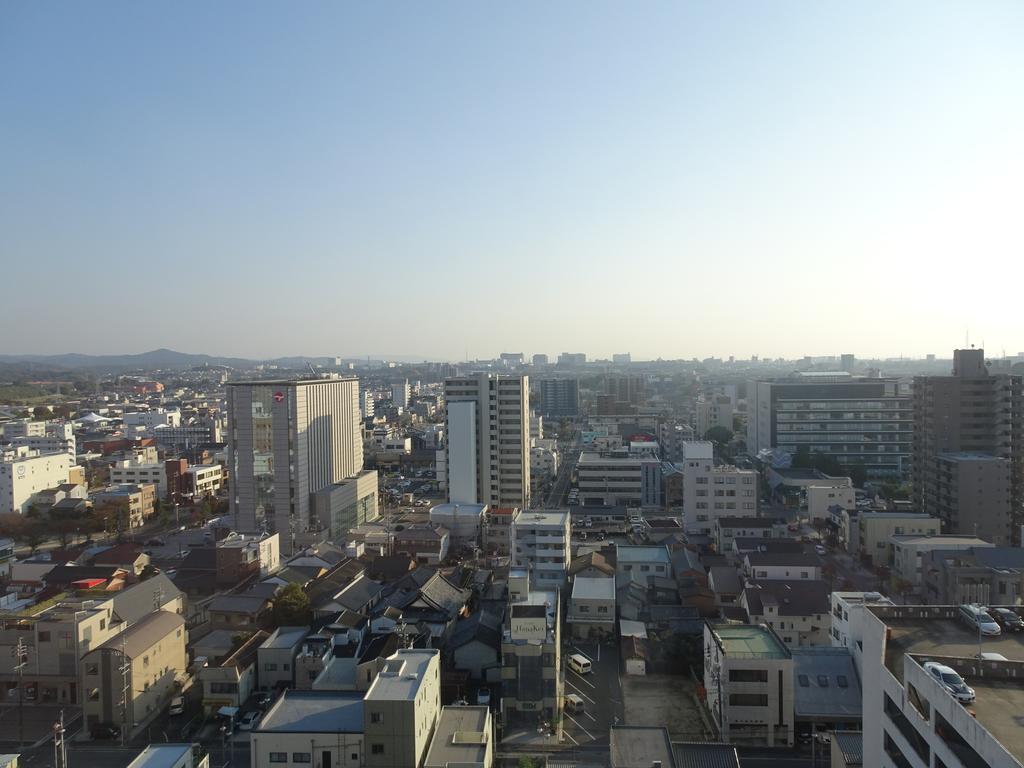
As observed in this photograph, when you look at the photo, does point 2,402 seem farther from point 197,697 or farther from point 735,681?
point 735,681

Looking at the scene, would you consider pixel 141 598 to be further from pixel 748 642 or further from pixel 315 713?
pixel 748 642

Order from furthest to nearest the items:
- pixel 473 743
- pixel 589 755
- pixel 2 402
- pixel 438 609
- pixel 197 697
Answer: pixel 2 402 → pixel 438 609 → pixel 197 697 → pixel 589 755 → pixel 473 743

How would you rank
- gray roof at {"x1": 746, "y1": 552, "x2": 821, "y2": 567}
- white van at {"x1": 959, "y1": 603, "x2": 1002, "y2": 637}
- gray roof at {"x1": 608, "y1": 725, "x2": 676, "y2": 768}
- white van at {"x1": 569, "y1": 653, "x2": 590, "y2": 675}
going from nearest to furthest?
white van at {"x1": 959, "y1": 603, "x2": 1002, "y2": 637}, gray roof at {"x1": 608, "y1": 725, "x2": 676, "y2": 768}, white van at {"x1": 569, "y1": 653, "x2": 590, "y2": 675}, gray roof at {"x1": 746, "y1": 552, "x2": 821, "y2": 567}

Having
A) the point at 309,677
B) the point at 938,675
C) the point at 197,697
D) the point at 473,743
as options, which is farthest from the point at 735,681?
the point at 197,697

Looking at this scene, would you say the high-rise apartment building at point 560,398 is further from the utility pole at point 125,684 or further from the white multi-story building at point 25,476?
the utility pole at point 125,684

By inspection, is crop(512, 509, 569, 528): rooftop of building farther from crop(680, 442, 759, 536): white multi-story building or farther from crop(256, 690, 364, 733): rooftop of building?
crop(256, 690, 364, 733): rooftop of building

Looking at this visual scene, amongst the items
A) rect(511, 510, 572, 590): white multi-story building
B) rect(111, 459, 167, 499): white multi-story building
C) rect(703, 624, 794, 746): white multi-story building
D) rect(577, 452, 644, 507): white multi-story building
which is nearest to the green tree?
rect(511, 510, 572, 590): white multi-story building

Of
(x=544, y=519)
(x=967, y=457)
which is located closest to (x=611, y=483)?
(x=544, y=519)
